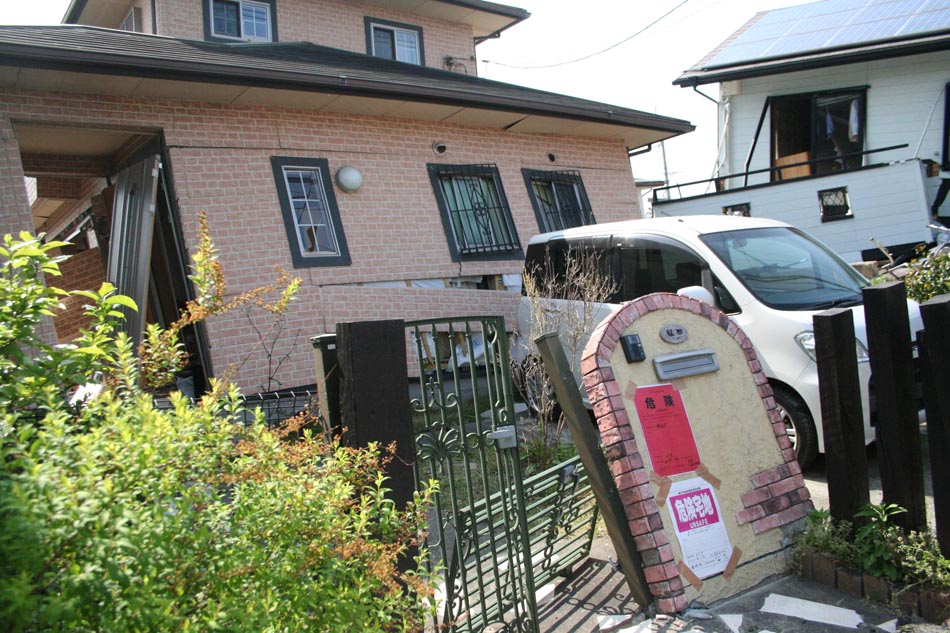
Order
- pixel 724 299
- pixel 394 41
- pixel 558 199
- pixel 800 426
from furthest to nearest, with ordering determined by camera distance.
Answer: pixel 394 41, pixel 558 199, pixel 724 299, pixel 800 426

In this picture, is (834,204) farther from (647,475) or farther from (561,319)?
(647,475)

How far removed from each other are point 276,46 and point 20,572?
11223 mm

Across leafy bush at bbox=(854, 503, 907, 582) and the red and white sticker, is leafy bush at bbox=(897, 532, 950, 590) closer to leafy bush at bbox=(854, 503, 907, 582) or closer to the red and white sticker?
leafy bush at bbox=(854, 503, 907, 582)

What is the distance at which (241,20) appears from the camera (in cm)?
1206

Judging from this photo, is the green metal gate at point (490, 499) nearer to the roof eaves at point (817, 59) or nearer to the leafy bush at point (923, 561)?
the leafy bush at point (923, 561)

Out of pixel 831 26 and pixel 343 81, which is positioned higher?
pixel 831 26

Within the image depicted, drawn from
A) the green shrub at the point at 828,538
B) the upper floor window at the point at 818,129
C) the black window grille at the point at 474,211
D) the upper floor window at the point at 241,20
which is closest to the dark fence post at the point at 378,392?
the green shrub at the point at 828,538

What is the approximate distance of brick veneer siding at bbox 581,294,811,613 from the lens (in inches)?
146

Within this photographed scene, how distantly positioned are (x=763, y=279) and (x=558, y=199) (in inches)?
227

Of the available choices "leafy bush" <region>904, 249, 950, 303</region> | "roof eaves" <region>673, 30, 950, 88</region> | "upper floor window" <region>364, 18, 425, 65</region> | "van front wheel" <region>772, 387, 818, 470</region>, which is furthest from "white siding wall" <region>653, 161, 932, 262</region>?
"van front wheel" <region>772, 387, 818, 470</region>

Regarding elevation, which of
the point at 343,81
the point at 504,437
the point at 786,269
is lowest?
the point at 504,437

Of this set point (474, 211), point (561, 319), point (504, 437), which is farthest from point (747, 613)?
point (474, 211)

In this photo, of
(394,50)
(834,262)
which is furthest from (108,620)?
(394,50)

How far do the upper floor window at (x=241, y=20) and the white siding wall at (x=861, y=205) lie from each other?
30.8ft
